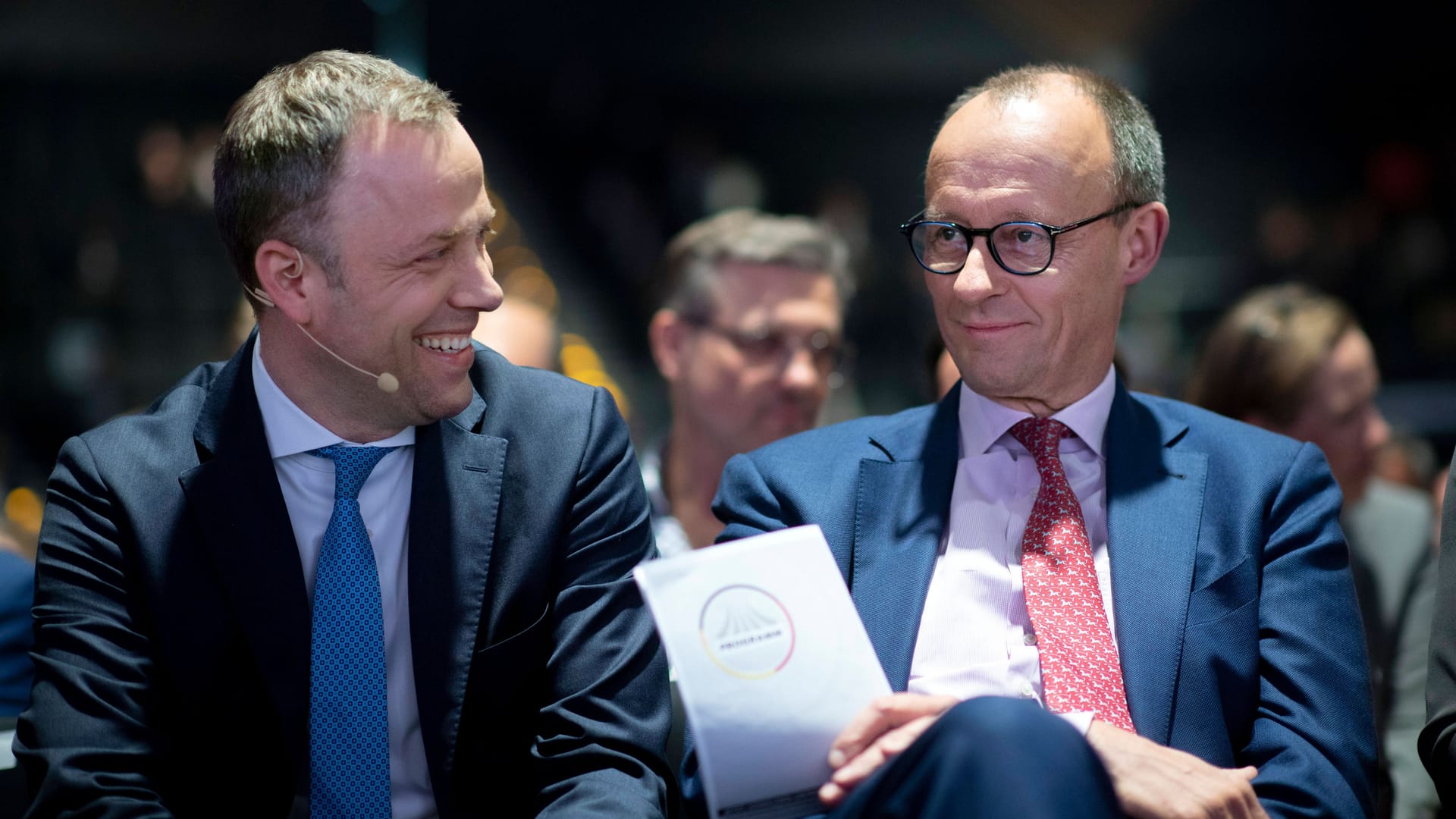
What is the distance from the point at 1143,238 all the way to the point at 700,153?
20.0 ft

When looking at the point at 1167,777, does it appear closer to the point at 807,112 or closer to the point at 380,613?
the point at 380,613

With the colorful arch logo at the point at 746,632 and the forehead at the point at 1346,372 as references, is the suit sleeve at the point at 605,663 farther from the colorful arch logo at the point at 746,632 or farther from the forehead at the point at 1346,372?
the forehead at the point at 1346,372

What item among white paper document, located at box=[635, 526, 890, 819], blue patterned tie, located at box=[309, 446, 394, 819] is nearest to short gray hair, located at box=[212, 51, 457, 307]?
blue patterned tie, located at box=[309, 446, 394, 819]

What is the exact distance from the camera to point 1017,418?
2105 mm

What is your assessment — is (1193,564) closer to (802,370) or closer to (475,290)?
(475,290)

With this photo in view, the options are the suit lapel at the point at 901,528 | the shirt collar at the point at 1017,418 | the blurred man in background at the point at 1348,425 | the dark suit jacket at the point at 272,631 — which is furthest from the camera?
the blurred man in background at the point at 1348,425

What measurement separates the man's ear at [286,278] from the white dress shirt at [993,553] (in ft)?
3.63

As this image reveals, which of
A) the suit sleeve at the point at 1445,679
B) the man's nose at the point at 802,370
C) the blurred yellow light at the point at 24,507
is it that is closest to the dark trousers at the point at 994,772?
the suit sleeve at the point at 1445,679

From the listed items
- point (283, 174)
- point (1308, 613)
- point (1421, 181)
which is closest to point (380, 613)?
point (283, 174)

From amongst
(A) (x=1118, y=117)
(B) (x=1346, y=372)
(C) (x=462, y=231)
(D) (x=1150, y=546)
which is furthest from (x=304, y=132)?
(B) (x=1346, y=372)

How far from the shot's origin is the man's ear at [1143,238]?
2164mm

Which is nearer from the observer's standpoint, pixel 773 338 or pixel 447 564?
pixel 447 564

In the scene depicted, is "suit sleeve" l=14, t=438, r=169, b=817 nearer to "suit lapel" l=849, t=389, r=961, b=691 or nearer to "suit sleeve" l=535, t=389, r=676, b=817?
"suit sleeve" l=535, t=389, r=676, b=817

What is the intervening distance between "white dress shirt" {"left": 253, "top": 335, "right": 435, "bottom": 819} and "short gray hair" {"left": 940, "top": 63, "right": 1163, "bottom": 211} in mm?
1177
